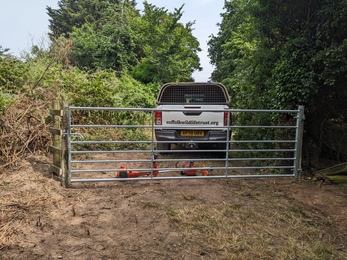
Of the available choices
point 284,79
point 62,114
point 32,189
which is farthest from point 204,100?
point 32,189

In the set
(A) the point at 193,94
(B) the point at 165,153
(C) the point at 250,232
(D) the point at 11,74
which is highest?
Answer: (D) the point at 11,74

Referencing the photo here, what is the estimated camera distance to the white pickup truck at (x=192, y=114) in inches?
220

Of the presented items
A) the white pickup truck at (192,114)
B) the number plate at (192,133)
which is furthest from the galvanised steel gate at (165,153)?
the number plate at (192,133)

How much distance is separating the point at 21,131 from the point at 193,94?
3.91m

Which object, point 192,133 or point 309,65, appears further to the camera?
point 192,133

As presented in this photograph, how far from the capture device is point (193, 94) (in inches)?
249

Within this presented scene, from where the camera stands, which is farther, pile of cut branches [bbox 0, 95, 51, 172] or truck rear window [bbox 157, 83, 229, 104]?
truck rear window [bbox 157, 83, 229, 104]

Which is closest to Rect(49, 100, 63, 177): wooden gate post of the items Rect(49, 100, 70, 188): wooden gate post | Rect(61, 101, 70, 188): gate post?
Rect(49, 100, 70, 188): wooden gate post

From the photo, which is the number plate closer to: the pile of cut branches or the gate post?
the gate post

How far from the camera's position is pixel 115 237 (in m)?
2.66

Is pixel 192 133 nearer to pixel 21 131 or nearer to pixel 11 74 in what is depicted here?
pixel 21 131

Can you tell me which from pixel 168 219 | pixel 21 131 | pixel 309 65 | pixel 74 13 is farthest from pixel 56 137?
pixel 74 13

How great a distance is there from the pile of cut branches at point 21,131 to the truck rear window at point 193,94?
2782mm

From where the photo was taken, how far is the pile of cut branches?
4.54 metres
